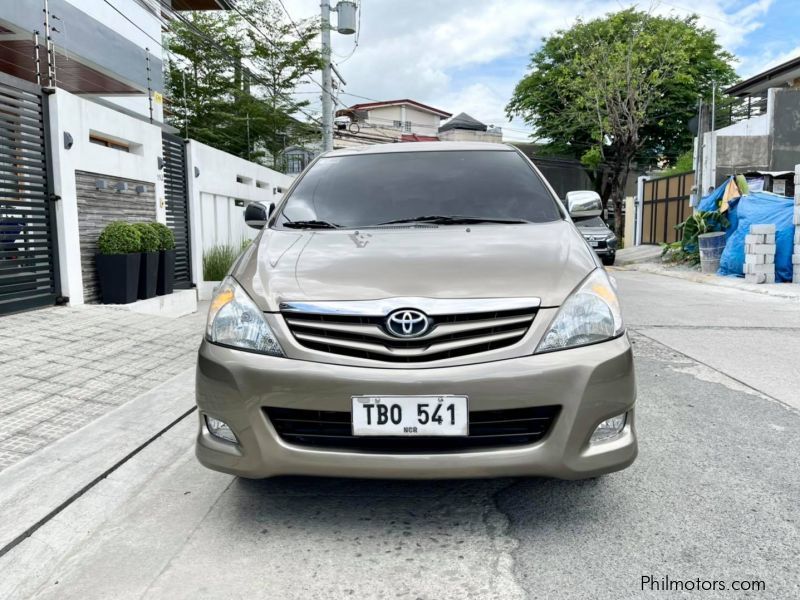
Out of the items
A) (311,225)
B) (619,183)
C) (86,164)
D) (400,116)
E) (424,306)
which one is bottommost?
(424,306)

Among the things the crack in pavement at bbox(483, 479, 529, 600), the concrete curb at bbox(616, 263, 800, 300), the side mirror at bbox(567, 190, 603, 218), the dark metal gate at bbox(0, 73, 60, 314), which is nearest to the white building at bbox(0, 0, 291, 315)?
the dark metal gate at bbox(0, 73, 60, 314)

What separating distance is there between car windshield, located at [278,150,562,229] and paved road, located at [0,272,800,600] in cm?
133

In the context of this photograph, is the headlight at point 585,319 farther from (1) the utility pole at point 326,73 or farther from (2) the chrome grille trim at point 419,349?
(1) the utility pole at point 326,73

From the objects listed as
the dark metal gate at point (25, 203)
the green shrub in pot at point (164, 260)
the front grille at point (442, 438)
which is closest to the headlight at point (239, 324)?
→ the front grille at point (442, 438)

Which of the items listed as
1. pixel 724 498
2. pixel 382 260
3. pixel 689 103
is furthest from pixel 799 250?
pixel 689 103

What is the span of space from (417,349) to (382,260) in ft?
1.63

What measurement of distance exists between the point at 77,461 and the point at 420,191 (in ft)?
7.31

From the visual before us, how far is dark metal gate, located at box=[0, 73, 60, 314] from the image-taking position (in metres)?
6.21

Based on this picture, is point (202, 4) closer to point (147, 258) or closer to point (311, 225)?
point (147, 258)

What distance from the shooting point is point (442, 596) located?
207 centimetres

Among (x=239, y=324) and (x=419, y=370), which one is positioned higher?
(x=239, y=324)

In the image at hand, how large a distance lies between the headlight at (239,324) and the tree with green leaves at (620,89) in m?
25.8

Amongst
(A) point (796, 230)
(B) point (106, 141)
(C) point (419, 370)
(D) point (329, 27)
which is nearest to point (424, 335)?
(C) point (419, 370)

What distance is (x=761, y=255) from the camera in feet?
40.0
